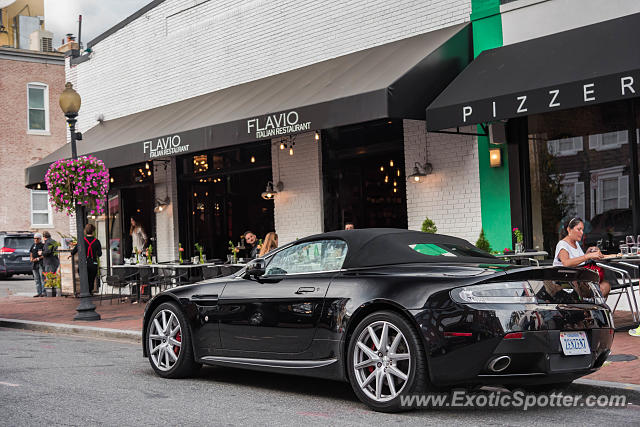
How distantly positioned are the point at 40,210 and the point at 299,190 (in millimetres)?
24086

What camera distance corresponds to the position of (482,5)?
1256cm

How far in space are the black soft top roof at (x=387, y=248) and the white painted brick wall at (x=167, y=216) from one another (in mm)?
12405

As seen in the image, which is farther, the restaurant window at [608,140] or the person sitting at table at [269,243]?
the person sitting at table at [269,243]

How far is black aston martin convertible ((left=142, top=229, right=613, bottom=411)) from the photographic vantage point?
5648 millimetres

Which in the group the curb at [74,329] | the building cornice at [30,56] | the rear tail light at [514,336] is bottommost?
the curb at [74,329]

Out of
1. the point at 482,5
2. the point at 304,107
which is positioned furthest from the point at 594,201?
the point at 304,107

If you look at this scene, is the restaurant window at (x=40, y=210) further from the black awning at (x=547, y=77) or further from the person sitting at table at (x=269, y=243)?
the black awning at (x=547, y=77)

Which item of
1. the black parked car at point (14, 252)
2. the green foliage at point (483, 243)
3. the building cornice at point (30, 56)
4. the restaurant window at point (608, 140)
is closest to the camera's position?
the restaurant window at point (608, 140)

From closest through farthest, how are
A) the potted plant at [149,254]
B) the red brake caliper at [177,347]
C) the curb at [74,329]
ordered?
the red brake caliper at [177,347] → the curb at [74,329] → the potted plant at [149,254]

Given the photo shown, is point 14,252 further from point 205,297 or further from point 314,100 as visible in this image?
point 205,297

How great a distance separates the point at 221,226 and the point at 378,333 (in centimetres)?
1326

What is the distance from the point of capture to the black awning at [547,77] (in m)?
9.66

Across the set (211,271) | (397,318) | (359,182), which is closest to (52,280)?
(211,271)

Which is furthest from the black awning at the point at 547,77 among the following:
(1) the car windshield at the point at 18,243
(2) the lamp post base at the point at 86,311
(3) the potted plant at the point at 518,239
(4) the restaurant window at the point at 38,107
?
(4) the restaurant window at the point at 38,107
